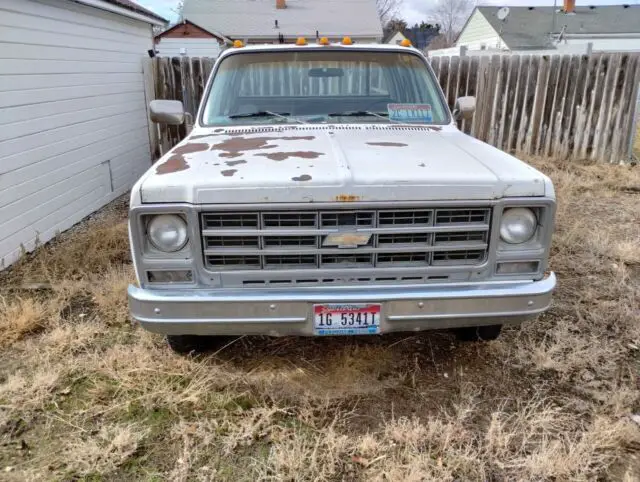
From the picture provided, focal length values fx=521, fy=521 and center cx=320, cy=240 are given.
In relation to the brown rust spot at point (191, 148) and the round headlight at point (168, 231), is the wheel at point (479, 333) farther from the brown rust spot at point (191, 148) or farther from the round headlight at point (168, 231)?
the brown rust spot at point (191, 148)

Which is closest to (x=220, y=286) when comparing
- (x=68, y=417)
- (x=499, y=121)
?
(x=68, y=417)

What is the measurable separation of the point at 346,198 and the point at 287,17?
31.3m

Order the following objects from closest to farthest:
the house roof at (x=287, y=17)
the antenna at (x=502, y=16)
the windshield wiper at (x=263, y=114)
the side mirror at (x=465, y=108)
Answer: the windshield wiper at (x=263, y=114)
the side mirror at (x=465, y=108)
the antenna at (x=502, y=16)
the house roof at (x=287, y=17)

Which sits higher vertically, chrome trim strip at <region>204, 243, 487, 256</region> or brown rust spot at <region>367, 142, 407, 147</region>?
brown rust spot at <region>367, 142, 407, 147</region>

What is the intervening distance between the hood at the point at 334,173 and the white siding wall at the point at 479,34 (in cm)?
3040

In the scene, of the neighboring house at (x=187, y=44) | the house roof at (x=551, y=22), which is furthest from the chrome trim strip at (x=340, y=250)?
the house roof at (x=551, y=22)

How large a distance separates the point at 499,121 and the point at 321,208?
26.6ft

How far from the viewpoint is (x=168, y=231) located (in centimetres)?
266

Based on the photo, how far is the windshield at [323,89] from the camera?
409cm

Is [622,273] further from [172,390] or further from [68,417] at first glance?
[68,417]

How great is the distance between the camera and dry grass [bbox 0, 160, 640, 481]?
8.45 ft

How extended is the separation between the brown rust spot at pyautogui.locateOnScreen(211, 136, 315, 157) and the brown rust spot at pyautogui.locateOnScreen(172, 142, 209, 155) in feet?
0.24

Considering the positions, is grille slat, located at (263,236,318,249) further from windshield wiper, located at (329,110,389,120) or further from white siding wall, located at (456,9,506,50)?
white siding wall, located at (456,9,506,50)

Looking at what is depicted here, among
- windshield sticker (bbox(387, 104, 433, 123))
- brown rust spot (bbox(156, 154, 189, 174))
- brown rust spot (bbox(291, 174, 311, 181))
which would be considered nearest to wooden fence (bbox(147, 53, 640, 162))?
windshield sticker (bbox(387, 104, 433, 123))
